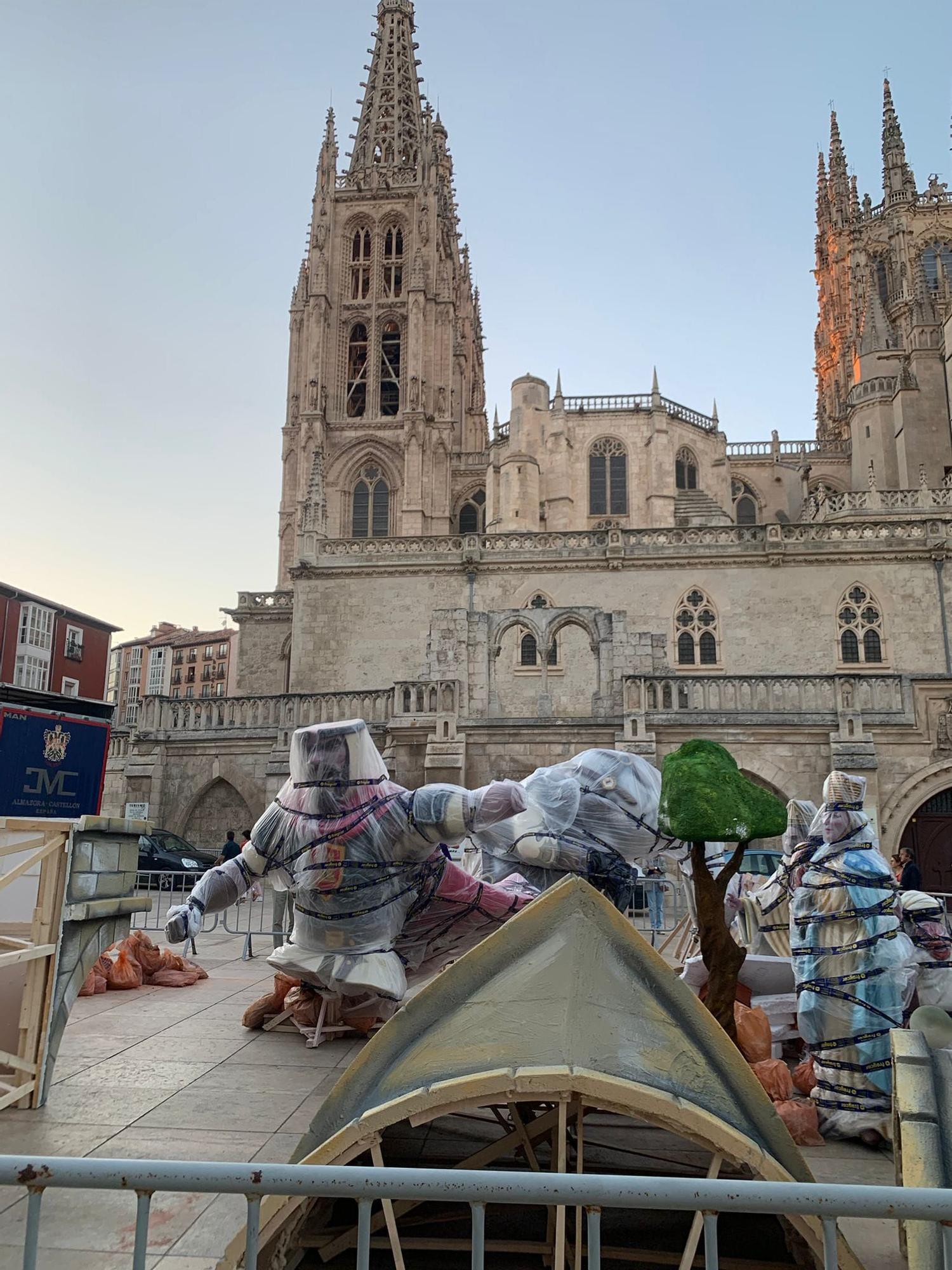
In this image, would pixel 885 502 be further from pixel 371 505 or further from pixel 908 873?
pixel 371 505

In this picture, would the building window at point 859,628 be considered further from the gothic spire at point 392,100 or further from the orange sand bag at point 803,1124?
the gothic spire at point 392,100

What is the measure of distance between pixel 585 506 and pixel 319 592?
56.2 ft

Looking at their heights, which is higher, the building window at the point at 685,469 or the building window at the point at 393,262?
the building window at the point at 393,262

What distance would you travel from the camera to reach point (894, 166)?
5703cm

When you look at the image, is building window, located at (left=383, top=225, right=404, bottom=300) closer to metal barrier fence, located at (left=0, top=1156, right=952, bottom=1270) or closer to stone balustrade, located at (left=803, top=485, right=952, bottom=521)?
stone balustrade, located at (left=803, top=485, right=952, bottom=521)

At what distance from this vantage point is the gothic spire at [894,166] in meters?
55.5

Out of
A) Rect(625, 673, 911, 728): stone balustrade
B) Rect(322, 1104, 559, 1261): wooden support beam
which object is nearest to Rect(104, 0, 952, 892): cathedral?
Rect(625, 673, 911, 728): stone balustrade

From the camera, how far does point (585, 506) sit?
39594mm

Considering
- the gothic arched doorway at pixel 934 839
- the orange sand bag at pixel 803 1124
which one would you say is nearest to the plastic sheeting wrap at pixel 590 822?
the orange sand bag at pixel 803 1124

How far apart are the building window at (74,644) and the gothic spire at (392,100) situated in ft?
109

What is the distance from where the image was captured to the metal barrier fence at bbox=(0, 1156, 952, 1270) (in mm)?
1964

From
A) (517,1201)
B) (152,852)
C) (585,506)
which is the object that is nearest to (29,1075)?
(517,1201)

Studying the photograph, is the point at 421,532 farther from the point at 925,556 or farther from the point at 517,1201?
the point at 517,1201

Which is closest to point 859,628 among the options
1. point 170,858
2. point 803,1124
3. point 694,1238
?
point 170,858
